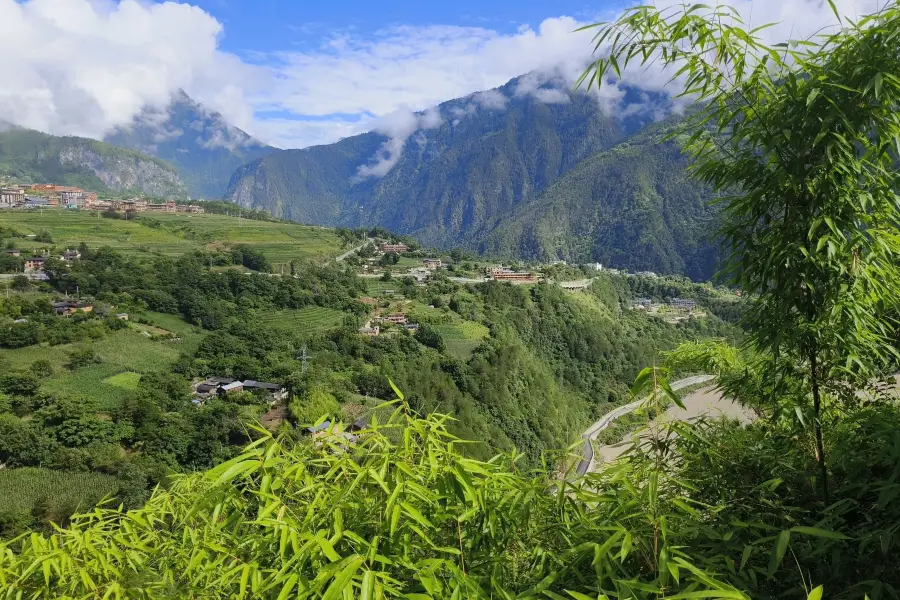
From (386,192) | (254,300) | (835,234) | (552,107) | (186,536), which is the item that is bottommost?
(254,300)

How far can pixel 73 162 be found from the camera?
125m

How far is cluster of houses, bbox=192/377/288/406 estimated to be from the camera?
2022 centimetres

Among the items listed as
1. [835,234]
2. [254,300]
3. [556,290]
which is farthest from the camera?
[556,290]

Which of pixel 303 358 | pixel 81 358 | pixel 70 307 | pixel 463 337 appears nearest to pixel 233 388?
pixel 303 358

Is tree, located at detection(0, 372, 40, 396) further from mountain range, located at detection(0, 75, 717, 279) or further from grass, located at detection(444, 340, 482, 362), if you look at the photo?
mountain range, located at detection(0, 75, 717, 279)

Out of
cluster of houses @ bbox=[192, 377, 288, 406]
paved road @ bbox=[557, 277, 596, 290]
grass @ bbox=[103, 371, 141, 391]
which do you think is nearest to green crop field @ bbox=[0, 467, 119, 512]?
grass @ bbox=[103, 371, 141, 391]

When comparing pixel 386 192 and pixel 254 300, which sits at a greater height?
pixel 386 192

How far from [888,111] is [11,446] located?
67.0ft

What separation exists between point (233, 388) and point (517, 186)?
461 ft

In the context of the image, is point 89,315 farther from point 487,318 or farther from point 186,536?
point 186,536

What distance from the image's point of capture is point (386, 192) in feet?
597

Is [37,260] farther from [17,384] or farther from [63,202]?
[63,202]

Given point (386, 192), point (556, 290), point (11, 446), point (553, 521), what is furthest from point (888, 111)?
point (386, 192)

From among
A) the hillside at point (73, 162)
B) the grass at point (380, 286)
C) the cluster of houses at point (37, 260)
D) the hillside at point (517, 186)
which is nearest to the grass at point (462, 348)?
the grass at point (380, 286)
